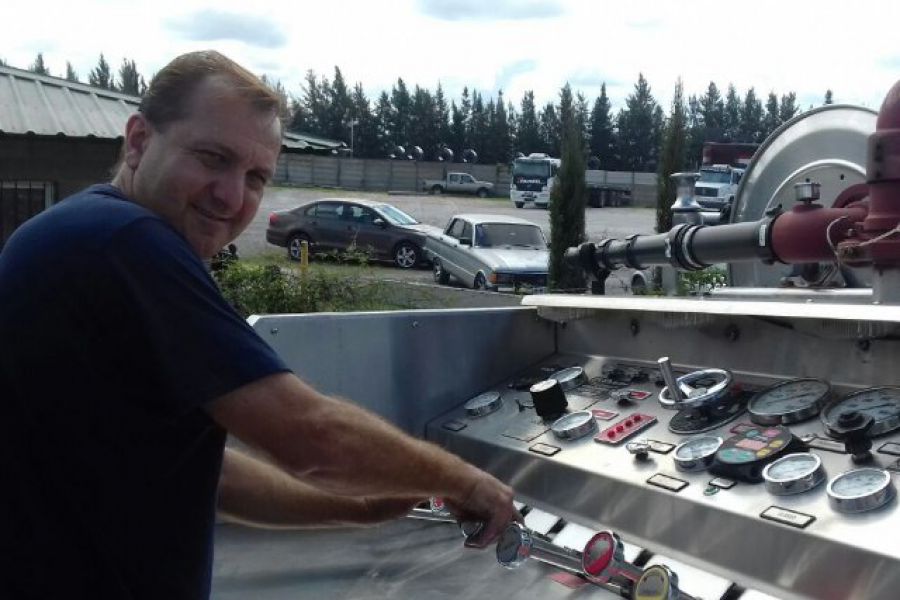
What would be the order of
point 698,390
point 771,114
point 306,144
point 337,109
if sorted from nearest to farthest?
1. point 698,390
2. point 306,144
3. point 771,114
4. point 337,109

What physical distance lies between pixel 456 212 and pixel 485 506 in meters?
31.1

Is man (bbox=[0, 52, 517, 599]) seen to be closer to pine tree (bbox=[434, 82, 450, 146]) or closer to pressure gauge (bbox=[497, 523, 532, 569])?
pressure gauge (bbox=[497, 523, 532, 569])

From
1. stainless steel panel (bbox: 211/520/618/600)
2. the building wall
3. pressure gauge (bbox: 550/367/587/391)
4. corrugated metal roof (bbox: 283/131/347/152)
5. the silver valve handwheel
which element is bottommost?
stainless steel panel (bbox: 211/520/618/600)

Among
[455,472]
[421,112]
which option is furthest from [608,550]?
[421,112]

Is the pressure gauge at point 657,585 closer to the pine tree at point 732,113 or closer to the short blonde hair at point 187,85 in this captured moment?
the short blonde hair at point 187,85

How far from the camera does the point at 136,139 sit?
1.79 meters

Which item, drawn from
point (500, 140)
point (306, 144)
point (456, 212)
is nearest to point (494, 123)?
point (500, 140)

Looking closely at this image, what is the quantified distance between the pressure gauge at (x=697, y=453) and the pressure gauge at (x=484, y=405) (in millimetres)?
894

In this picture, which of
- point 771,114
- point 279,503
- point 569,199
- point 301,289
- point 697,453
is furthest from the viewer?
point 771,114

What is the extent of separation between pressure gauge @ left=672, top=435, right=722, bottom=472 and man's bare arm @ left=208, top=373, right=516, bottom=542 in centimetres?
110

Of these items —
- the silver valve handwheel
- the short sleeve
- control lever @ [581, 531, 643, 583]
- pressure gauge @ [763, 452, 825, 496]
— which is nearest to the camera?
the short sleeve

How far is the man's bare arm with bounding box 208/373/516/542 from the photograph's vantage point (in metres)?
1.55

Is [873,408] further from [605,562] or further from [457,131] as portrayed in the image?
[457,131]

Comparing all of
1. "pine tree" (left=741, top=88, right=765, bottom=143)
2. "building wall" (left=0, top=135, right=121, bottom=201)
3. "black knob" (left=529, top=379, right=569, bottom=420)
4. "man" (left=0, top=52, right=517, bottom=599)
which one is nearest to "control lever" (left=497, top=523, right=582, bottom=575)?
"man" (left=0, top=52, right=517, bottom=599)
